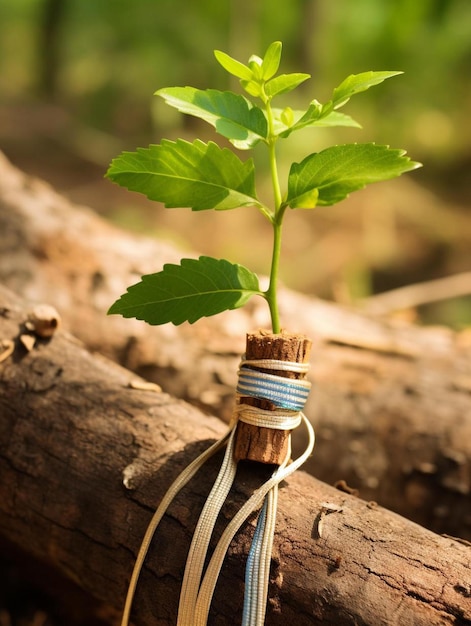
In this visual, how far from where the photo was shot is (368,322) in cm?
181

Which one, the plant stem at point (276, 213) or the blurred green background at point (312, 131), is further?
the blurred green background at point (312, 131)

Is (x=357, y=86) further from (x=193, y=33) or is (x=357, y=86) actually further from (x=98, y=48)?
(x=98, y=48)

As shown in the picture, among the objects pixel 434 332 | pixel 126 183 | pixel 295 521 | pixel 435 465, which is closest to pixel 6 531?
pixel 295 521

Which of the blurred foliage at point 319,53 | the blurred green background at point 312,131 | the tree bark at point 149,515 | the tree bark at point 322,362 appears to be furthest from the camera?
the blurred foliage at point 319,53

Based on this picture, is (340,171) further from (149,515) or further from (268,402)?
(149,515)

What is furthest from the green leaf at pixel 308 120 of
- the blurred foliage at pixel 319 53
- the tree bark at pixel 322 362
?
the blurred foliage at pixel 319 53

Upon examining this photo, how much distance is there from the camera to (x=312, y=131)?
15.9 ft

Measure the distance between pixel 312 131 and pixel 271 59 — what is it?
166 inches

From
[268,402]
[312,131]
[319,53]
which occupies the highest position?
[319,53]

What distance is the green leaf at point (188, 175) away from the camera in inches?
32.0

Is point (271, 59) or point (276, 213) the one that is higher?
point (271, 59)

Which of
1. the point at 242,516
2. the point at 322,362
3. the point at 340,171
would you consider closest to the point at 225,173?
the point at 340,171

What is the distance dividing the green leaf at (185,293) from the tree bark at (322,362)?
714 millimetres

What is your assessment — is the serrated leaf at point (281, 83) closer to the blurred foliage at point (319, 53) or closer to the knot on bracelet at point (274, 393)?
the knot on bracelet at point (274, 393)
